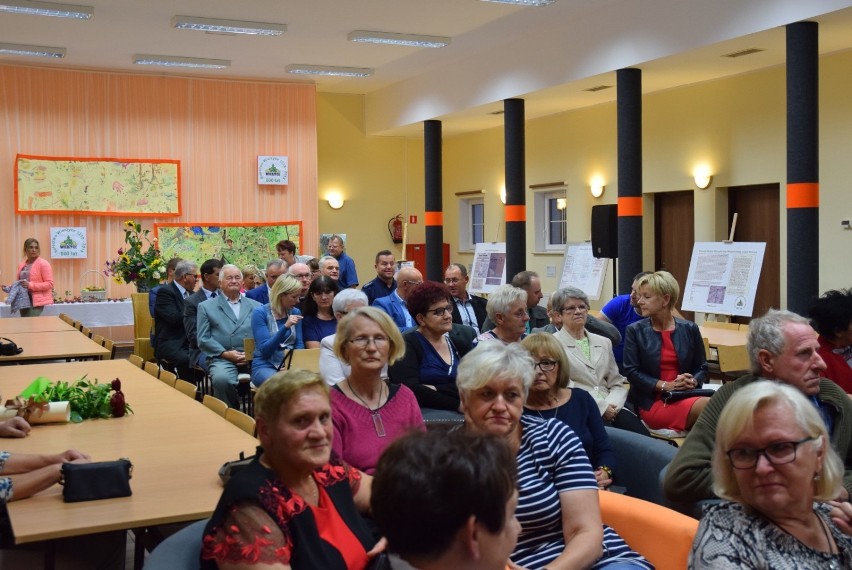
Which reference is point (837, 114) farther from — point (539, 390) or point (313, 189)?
point (313, 189)

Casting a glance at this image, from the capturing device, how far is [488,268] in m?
16.2

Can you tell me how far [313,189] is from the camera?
57.2ft

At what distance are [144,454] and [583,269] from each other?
36.0ft

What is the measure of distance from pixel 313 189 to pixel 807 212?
34.2 feet

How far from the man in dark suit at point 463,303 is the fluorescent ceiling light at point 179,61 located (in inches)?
333

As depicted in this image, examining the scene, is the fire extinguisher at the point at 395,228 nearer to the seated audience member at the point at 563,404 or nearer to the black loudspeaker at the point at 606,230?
the black loudspeaker at the point at 606,230

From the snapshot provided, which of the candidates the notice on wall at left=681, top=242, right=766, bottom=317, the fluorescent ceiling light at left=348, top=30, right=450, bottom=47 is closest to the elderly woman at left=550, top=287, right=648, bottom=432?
the notice on wall at left=681, top=242, right=766, bottom=317

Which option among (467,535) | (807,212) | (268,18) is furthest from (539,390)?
(268,18)

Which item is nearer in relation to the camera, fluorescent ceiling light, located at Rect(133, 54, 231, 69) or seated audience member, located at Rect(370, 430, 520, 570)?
seated audience member, located at Rect(370, 430, 520, 570)

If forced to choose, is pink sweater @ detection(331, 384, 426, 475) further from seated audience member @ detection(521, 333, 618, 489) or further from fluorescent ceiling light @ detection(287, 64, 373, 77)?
fluorescent ceiling light @ detection(287, 64, 373, 77)

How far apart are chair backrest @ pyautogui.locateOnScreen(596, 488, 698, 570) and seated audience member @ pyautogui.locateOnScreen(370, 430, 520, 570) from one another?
1351 millimetres

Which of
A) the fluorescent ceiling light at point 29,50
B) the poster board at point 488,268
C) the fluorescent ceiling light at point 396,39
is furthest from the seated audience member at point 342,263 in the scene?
the fluorescent ceiling light at point 29,50

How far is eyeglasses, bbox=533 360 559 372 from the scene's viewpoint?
394 cm

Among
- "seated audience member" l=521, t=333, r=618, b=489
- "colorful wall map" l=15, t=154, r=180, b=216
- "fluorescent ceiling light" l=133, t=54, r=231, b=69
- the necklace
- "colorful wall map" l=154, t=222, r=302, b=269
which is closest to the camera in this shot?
the necklace
